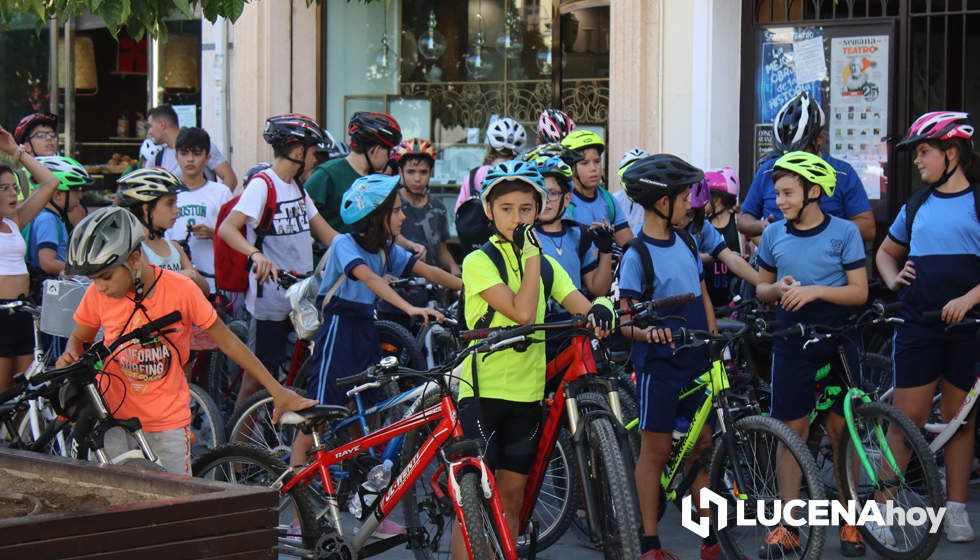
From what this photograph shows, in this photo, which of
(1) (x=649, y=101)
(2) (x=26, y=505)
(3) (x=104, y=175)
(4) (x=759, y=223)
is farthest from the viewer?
(3) (x=104, y=175)

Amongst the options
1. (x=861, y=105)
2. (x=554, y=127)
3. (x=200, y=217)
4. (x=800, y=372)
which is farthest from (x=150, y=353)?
(x=861, y=105)

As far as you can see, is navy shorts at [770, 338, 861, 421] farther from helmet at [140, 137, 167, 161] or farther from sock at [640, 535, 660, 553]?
helmet at [140, 137, 167, 161]

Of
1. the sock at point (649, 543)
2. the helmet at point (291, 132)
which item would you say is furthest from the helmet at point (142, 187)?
the sock at point (649, 543)

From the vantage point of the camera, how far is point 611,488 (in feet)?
17.1

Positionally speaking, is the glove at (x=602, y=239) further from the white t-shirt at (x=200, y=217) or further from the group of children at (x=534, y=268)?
the white t-shirt at (x=200, y=217)

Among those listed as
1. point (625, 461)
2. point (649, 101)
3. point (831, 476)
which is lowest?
point (831, 476)

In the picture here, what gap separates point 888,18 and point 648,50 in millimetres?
1879

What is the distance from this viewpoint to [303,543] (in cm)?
571

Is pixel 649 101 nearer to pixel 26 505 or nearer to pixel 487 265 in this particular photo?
pixel 487 265

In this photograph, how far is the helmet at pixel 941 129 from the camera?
270 inches

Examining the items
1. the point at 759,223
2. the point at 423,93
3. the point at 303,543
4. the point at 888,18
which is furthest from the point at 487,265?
the point at 423,93

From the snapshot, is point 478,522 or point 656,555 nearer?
point 478,522

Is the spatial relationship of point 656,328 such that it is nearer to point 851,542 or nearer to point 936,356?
point 851,542

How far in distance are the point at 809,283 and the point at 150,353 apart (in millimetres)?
3047
